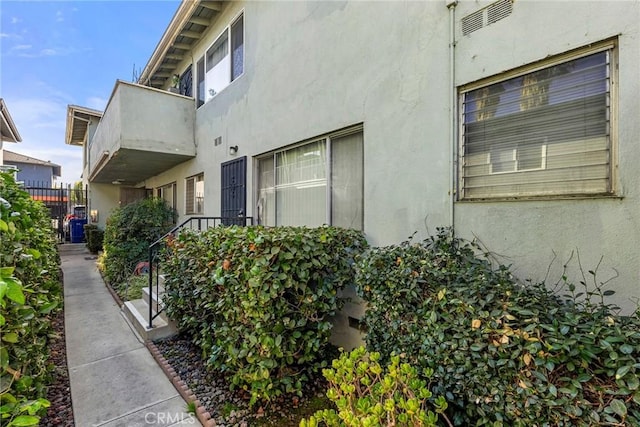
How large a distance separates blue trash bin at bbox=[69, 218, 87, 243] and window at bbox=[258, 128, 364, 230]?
48.3 feet

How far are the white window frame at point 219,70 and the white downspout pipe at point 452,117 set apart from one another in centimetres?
455

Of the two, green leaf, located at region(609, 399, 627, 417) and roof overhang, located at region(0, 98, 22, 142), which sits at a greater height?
roof overhang, located at region(0, 98, 22, 142)

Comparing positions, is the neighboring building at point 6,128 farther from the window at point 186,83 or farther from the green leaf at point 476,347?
the green leaf at point 476,347

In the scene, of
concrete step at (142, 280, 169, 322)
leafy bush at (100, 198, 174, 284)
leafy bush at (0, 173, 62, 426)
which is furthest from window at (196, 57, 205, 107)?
leafy bush at (0, 173, 62, 426)

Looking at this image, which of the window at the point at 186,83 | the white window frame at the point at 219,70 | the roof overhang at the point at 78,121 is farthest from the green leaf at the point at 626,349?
the roof overhang at the point at 78,121

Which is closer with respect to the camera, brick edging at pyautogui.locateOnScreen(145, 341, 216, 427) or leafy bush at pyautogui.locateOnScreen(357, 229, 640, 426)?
leafy bush at pyautogui.locateOnScreen(357, 229, 640, 426)

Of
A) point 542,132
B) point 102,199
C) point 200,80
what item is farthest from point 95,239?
point 542,132

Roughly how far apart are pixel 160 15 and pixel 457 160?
11552mm

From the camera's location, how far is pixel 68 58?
12.0 metres

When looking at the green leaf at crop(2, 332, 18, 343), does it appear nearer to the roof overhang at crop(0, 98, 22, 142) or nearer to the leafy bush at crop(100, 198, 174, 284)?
the leafy bush at crop(100, 198, 174, 284)

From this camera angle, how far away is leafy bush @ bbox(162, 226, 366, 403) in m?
2.81

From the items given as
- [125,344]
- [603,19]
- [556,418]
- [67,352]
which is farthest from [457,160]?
[67,352]

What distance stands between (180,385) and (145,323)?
187 cm

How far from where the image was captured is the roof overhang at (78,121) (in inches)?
578
